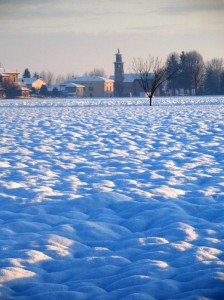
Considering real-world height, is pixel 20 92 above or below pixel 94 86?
below

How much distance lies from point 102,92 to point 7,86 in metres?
47.1

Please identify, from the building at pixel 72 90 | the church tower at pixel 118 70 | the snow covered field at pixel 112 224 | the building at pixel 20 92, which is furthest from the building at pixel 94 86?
the snow covered field at pixel 112 224

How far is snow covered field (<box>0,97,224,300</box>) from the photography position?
419 centimetres

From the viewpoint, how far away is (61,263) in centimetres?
467

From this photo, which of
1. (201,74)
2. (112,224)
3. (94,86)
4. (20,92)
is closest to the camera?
(112,224)

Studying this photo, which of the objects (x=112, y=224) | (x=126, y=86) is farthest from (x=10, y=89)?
(x=112, y=224)

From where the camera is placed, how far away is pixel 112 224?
5.84m

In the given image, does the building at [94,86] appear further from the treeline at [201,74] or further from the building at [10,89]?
the treeline at [201,74]

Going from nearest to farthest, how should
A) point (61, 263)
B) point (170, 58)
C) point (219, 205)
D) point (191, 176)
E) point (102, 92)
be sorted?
point (61, 263) < point (219, 205) < point (191, 176) < point (170, 58) < point (102, 92)

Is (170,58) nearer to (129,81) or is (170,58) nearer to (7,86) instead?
(7,86)

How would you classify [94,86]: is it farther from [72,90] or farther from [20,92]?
[20,92]

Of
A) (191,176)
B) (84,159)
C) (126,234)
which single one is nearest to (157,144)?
(84,159)

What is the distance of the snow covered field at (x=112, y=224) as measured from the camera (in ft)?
13.7

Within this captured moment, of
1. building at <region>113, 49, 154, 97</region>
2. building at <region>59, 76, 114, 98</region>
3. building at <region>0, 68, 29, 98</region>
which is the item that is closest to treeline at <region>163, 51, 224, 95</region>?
building at <region>0, 68, 29, 98</region>
